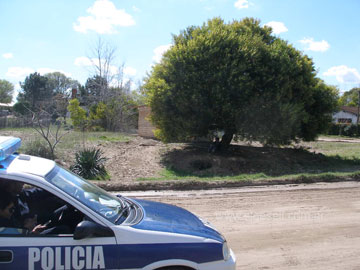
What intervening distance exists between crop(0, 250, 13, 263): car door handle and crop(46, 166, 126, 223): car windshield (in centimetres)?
70

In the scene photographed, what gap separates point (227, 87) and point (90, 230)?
11.7 metres

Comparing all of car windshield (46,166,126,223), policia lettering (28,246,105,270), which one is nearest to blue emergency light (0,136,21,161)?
car windshield (46,166,126,223)

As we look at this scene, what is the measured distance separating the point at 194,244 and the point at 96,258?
37.3 inches

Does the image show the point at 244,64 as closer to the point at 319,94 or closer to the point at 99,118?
the point at 319,94

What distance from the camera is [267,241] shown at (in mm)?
5613

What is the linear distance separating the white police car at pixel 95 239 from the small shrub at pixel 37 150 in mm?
9716

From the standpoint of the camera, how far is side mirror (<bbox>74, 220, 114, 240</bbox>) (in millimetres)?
2904

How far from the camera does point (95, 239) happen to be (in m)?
2.96

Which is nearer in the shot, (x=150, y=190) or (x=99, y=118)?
(x=150, y=190)

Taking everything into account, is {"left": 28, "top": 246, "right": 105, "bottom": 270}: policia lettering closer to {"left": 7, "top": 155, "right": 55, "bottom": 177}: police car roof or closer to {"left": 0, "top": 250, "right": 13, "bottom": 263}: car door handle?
{"left": 0, "top": 250, "right": 13, "bottom": 263}: car door handle

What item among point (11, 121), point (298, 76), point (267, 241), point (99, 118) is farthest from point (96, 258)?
point (99, 118)

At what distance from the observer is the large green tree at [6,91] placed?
73938 millimetres

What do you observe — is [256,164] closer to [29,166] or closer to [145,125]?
[145,125]

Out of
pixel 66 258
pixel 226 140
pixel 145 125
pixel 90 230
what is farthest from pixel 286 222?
pixel 145 125
